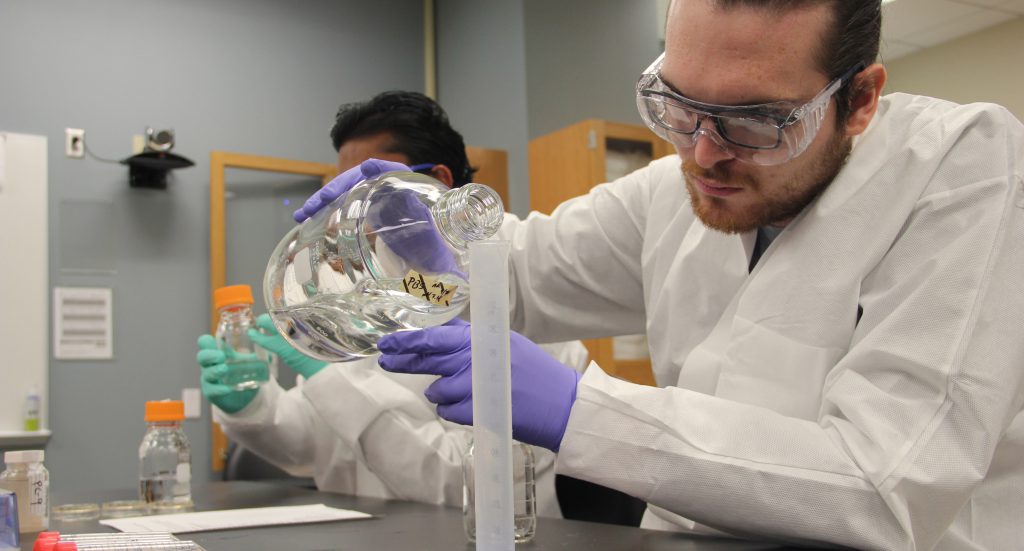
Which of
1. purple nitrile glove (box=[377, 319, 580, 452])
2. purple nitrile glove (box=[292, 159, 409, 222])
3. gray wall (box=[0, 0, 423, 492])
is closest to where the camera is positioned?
purple nitrile glove (box=[377, 319, 580, 452])

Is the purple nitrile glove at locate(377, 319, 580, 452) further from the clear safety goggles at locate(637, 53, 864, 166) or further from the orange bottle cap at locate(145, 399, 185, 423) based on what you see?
the orange bottle cap at locate(145, 399, 185, 423)

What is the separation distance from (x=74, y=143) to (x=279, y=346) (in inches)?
102

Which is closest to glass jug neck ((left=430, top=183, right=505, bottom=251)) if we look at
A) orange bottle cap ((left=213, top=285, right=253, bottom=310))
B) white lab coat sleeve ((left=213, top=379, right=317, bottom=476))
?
orange bottle cap ((left=213, top=285, right=253, bottom=310))

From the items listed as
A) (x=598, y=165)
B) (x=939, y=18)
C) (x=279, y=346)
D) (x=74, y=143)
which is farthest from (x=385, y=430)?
(x=939, y=18)

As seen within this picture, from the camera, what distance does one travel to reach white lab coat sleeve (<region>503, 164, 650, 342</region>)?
5.34ft

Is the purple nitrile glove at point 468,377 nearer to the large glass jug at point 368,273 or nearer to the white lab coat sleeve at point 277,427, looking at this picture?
the large glass jug at point 368,273

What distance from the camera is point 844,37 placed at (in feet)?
3.87

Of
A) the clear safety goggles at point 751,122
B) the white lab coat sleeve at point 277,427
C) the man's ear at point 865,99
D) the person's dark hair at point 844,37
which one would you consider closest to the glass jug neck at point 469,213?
the clear safety goggles at point 751,122

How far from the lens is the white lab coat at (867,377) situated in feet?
3.12

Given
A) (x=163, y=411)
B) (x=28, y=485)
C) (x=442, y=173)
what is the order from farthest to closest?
(x=442, y=173) → (x=163, y=411) → (x=28, y=485)

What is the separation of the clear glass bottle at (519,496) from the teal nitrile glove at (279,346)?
2.16 feet

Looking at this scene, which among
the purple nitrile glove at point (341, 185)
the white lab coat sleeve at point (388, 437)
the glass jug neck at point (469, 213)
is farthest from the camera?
the white lab coat sleeve at point (388, 437)

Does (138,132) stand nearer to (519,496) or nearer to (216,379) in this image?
(216,379)

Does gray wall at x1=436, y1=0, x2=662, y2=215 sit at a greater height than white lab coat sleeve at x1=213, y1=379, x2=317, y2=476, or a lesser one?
greater
